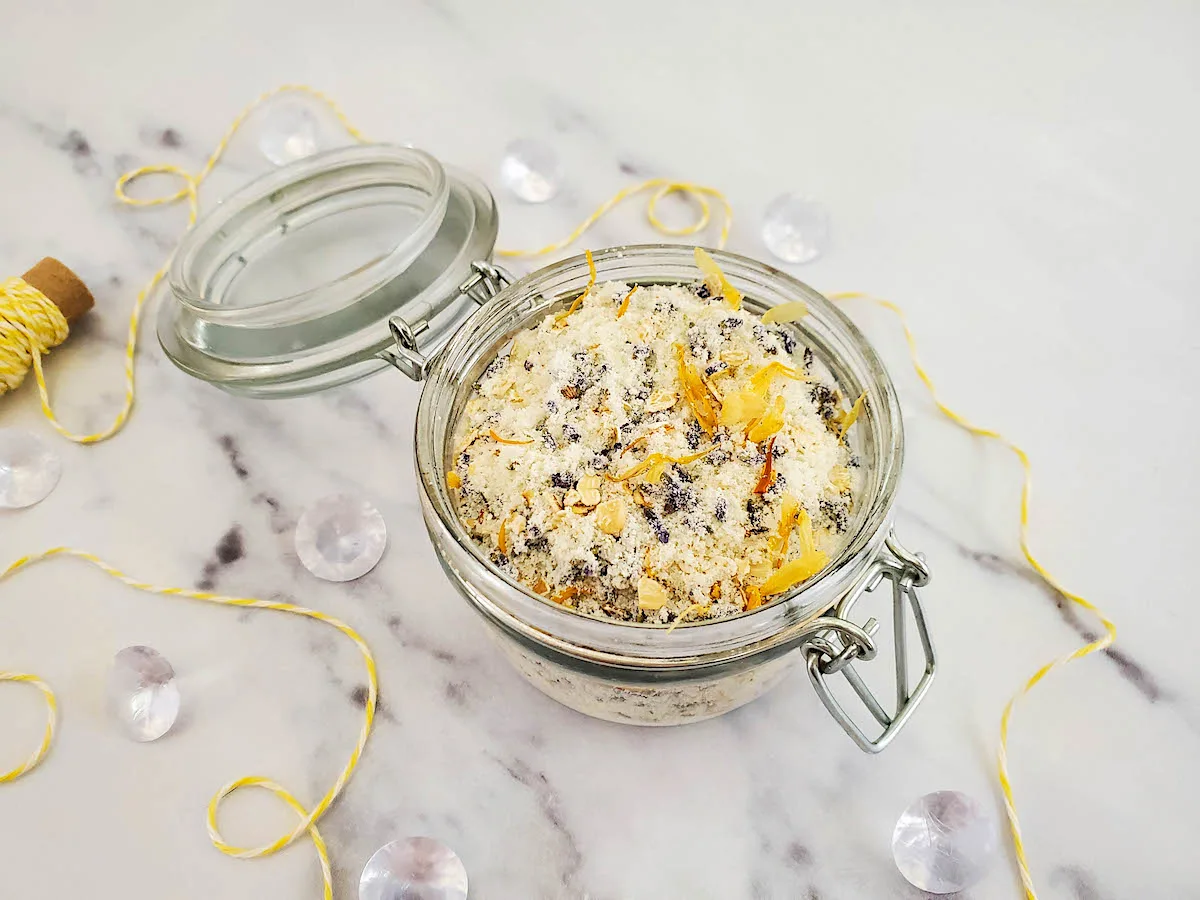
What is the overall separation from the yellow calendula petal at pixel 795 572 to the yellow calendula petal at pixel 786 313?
0.21 metres

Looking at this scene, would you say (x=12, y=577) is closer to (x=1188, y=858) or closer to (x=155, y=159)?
(x=155, y=159)

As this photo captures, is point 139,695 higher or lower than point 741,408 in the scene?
lower

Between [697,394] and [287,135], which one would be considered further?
[287,135]

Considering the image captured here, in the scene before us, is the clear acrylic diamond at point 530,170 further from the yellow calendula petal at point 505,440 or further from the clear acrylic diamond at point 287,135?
the yellow calendula petal at point 505,440

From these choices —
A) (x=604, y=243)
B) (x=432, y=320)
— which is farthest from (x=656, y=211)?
(x=432, y=320)

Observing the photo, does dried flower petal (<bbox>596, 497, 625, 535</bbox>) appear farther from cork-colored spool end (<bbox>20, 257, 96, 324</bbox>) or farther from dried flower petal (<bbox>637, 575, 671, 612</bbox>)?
cork-colored spool end (<bbox>20, 257, 96, 324</bbox>)

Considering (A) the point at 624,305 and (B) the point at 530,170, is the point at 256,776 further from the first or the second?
(B) the point at 530,170

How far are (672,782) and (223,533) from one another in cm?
47

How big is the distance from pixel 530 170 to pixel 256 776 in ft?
2.27

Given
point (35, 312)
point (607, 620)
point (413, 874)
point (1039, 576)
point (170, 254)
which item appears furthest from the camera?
point (170, 254)

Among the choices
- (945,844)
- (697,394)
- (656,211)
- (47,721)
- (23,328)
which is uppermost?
(697,394)

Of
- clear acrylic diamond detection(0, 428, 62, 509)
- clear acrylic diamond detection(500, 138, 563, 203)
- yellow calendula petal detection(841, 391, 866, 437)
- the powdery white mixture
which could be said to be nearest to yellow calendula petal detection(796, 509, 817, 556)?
the powdery white mixture

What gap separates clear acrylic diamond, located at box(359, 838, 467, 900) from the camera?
0.77 m

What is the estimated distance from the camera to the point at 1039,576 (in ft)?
3.00
